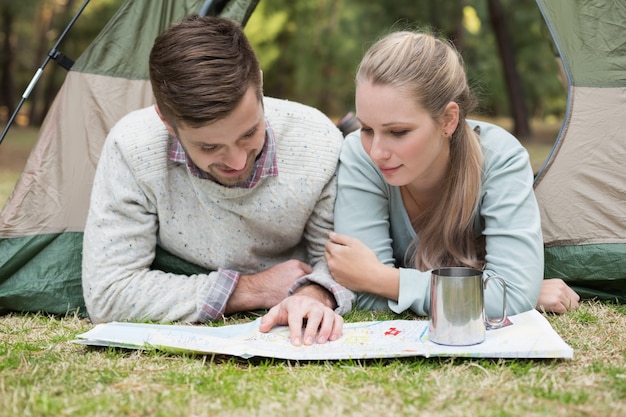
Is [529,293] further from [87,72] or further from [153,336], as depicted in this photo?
[87,72]

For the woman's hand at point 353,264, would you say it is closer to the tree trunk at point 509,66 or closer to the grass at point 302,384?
the grass at point 302,384

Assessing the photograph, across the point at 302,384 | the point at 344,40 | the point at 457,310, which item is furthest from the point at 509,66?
the point at 302,384

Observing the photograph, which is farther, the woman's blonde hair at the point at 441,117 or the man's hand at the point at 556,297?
the man's hand at the point at 556,297

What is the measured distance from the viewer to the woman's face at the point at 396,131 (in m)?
1.87

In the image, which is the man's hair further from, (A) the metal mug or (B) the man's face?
(A) the metal mug

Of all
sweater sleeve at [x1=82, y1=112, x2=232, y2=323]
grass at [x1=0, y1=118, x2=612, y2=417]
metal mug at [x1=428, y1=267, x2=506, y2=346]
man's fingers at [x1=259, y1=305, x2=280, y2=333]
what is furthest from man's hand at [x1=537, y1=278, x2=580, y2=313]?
sweater sleeve at [x1=82, y1=112, x2=232, y2=323]

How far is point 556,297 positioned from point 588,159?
0.49 metres

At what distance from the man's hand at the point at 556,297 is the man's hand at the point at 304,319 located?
0.65 meters

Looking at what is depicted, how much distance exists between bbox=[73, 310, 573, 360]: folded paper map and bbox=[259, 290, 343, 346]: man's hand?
0.9 inches

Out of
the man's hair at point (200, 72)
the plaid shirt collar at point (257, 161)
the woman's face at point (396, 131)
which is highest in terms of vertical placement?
the man's hair at point (200, 72)

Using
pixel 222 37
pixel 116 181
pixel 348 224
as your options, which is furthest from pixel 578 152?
pixel 116 181

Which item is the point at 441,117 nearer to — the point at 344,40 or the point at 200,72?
the point at 200,72

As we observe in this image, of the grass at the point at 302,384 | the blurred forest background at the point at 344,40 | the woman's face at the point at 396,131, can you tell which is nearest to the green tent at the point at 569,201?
the grass at the point at 302,384

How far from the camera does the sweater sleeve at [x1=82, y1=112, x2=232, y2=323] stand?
2025 mm
